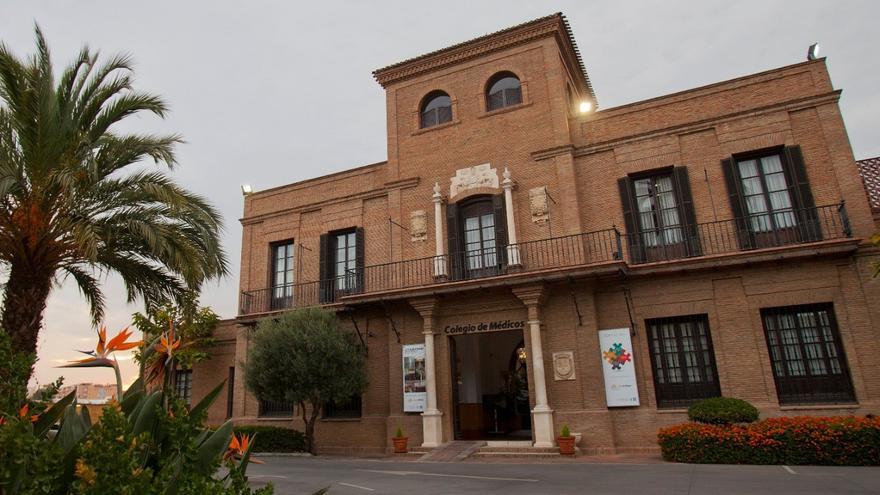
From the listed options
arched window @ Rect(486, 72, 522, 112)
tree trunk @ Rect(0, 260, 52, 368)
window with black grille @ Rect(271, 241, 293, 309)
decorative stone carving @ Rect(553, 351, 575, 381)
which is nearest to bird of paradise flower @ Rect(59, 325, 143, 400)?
tree trunk @ Rect(0, 260, 52, 368)

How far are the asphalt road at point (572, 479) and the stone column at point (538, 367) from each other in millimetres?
1722

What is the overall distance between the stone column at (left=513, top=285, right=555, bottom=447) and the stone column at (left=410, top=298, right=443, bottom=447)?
2650mm

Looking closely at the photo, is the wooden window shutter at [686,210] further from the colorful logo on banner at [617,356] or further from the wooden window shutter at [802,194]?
the colorful logo on banner at [617,356]

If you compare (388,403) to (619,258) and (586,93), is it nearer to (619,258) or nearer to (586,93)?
(619,258)

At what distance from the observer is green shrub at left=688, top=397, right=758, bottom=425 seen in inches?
482

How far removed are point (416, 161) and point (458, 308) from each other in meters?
5.28

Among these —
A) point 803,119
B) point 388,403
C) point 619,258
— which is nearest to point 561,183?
point 619,258

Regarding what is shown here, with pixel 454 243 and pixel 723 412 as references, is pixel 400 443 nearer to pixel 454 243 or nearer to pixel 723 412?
pixel 454 243

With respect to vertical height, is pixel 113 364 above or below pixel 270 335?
below

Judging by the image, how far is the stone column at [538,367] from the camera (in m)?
14.2

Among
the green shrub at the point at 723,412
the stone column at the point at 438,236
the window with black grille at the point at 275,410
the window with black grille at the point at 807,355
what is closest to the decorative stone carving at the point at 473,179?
the stone column at the point at 438,236

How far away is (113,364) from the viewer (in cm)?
286

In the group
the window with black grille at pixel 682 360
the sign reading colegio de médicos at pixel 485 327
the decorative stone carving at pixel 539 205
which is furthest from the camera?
the decorative stone carving at pixel 539 205

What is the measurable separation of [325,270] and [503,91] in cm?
839
